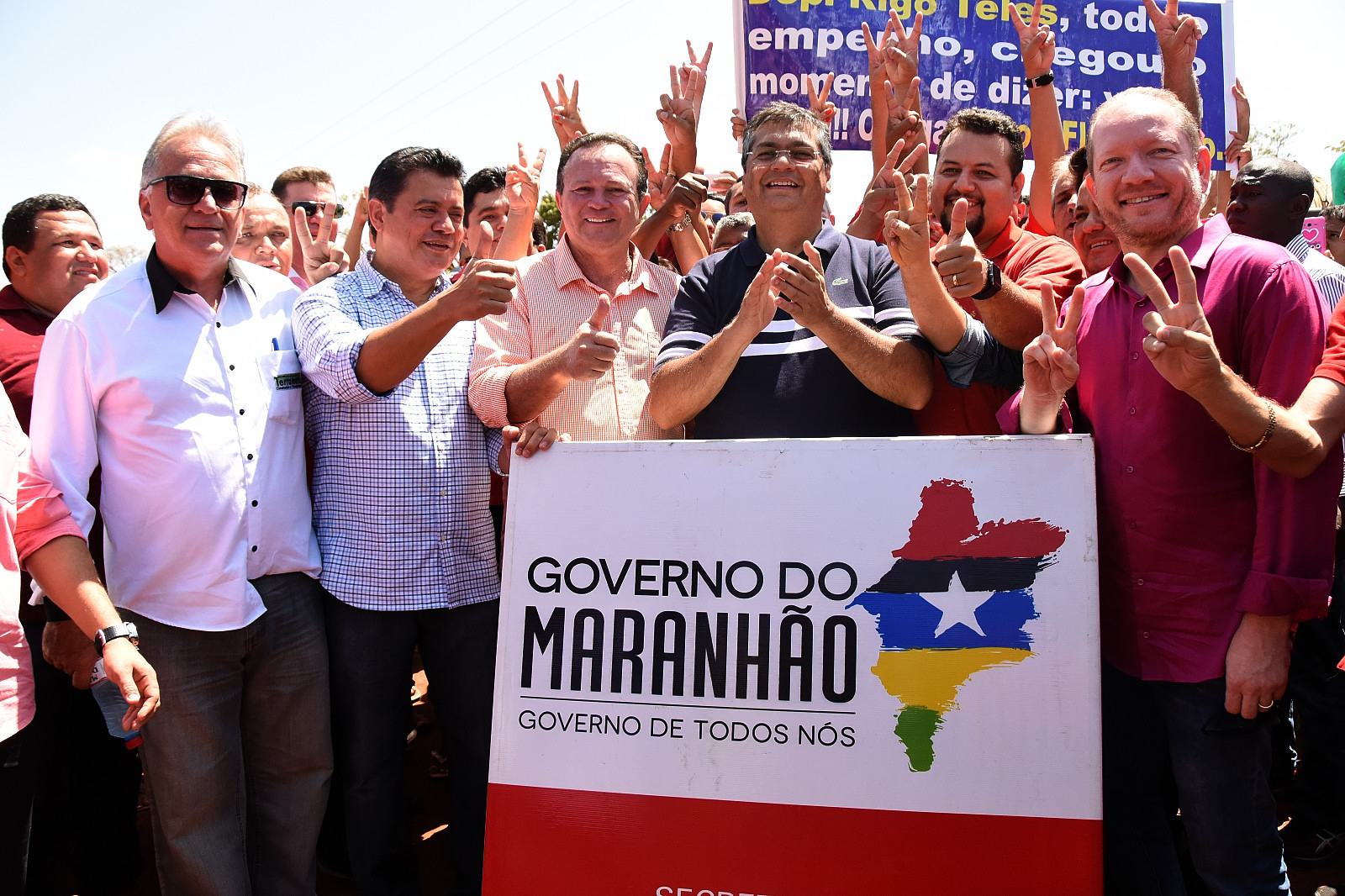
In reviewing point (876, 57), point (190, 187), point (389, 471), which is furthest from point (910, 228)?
point (876, 57)

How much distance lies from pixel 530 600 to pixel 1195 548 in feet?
5.56

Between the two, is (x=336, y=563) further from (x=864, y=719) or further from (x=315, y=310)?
(x=864, y=719)

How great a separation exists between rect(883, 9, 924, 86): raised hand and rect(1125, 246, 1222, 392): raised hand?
8.96 ft

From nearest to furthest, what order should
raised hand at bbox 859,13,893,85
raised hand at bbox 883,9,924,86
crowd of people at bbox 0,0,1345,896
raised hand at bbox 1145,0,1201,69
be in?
crowd of people at bbox 0,0,1345,896 → raised hand at bbox 1145,0,1201,69 → raised hand at bbox 883,9,924,86 → raised hand at bbox 859,13,893,85

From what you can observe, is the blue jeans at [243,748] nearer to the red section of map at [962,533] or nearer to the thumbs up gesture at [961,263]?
the red section of map at [962,533]

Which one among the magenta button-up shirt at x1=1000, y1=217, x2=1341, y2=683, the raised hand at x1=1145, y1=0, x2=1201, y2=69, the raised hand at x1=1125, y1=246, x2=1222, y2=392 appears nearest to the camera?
the raised hand at x1=1125, y1=246, x2=1222, y2=392

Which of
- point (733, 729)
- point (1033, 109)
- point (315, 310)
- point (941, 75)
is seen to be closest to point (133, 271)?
point (315, 310)

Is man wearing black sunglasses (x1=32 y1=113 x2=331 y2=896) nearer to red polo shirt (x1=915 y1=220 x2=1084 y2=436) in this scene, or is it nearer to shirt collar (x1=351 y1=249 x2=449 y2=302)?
shirt collar (x1=351 y1=249 x2=449 y2=302)

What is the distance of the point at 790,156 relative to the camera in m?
2.91

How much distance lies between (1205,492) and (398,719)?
249 centimetres

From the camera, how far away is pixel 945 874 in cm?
214

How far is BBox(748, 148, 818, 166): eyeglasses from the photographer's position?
2.91 meters

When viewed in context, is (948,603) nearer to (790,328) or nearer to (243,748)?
(790,328)

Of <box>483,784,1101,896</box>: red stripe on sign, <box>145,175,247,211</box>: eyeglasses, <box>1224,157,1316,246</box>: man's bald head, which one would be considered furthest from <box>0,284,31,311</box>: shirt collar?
<box>1224,157,1316,246</box>: man's bald head
